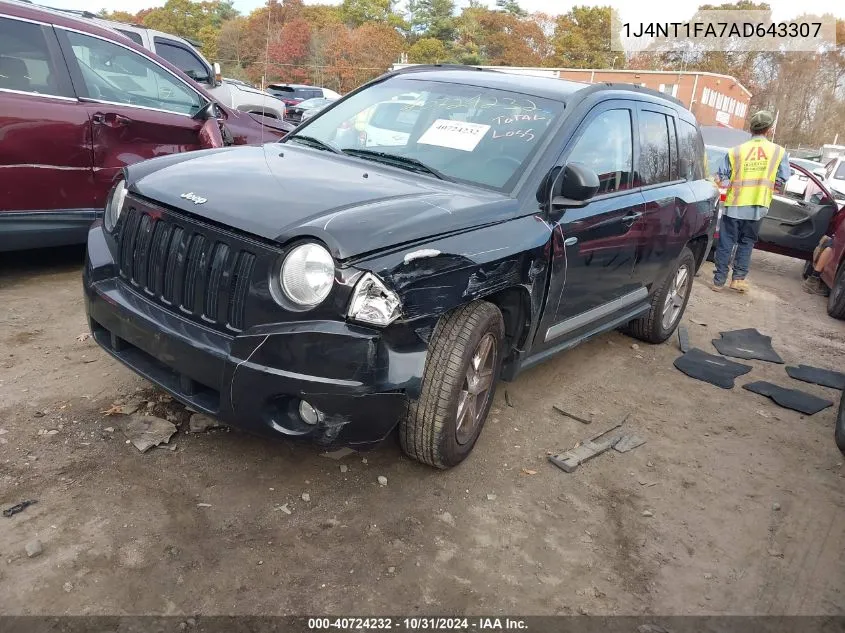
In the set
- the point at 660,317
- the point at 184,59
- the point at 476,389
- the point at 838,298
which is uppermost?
the point at 184,59

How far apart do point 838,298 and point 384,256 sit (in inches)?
258

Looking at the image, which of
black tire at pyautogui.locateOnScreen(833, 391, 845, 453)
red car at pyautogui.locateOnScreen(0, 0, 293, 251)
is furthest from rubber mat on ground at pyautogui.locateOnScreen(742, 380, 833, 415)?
red car at pyautogui.locateOnScreen(0, 0, 293, 251)

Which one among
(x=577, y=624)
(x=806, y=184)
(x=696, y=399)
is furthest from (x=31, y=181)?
(x=806, y=184)

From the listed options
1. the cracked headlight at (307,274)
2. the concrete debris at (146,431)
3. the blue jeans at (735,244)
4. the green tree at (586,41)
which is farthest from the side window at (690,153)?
the green tree at (586,41)

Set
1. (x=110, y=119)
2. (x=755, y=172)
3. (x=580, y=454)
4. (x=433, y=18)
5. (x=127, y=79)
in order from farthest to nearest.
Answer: (x=433, y=18) < (x=755, y=172) < (x=127, y=79) < (x=110, y=119) < (x=580, y=454)

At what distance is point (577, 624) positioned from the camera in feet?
7.73

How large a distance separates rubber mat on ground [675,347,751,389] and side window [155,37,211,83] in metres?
6.77

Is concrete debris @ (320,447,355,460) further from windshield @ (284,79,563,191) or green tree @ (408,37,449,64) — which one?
green tree @ (408,37,449,64)

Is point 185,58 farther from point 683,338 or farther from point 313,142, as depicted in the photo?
point 683,338

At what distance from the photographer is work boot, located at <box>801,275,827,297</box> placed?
28.0 ft

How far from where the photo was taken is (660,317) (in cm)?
518

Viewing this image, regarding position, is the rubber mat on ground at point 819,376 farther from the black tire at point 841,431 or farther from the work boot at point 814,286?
the work boot at point 814,286

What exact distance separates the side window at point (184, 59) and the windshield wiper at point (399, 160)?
231 inches

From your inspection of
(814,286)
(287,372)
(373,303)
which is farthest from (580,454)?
(814,286)
